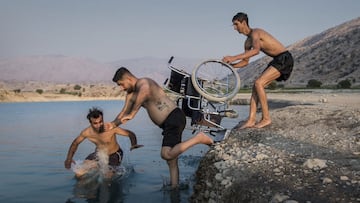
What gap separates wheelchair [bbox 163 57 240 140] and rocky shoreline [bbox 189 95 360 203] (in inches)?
21.5

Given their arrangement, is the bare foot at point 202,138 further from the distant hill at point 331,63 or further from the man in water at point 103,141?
the distant hill at point 331,63

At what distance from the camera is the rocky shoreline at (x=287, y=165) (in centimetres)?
425

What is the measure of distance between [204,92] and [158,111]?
49.5 inches

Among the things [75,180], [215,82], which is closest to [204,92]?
[215,82]

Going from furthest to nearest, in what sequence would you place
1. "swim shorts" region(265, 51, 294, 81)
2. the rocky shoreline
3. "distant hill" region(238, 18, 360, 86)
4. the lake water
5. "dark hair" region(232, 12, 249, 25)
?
1. "distant hill" region(238, 18, 360, 86)
2. "swim shorts" region(265, 51, 294, 81)
3. "dark hair" region(232, 12, 249, 25)
4. the lake water
5. the rocky shoreline

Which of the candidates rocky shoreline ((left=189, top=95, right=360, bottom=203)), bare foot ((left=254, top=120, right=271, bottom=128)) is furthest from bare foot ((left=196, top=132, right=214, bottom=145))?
bare foot ((left=254, top=120, right=271, bottom=128))

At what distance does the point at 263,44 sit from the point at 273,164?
3.12 metres

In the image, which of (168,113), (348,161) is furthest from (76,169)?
(348,161)

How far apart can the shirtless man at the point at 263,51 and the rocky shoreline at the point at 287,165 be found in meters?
0.84

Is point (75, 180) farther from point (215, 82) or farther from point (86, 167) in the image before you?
point (215, 82)

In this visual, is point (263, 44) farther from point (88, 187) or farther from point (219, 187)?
point (88, 187)

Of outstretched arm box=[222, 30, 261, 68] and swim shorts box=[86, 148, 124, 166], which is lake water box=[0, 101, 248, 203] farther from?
outstretched arm box=[222, 30, 261, 68]

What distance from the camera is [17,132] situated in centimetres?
1962

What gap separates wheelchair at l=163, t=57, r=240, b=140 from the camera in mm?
7516
